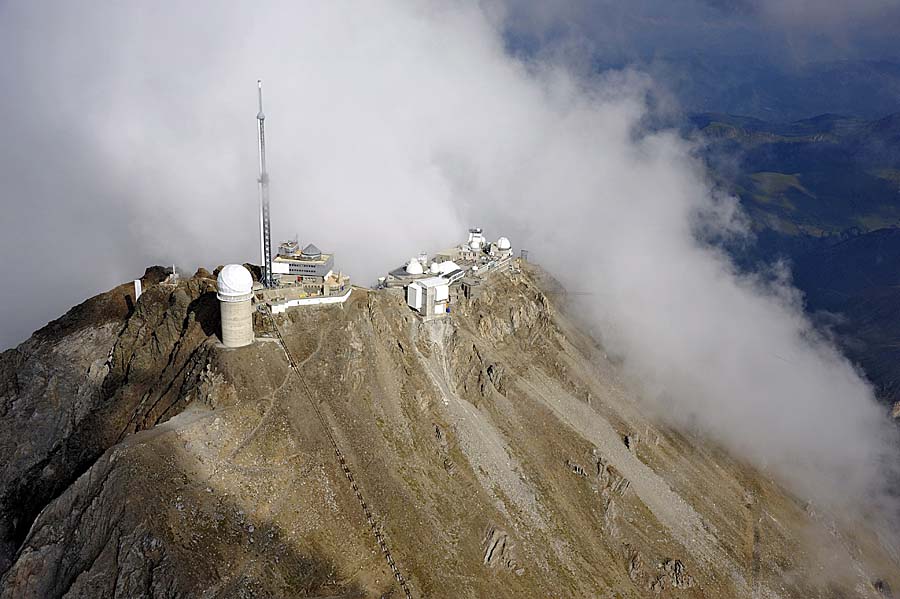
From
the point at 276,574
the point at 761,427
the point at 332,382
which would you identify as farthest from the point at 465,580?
the point at 761,427

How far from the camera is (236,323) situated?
83625 millimetres

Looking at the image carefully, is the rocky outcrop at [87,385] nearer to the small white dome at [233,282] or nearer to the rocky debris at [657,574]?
the small white dome at [233,282]

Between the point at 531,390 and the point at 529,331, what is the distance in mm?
14713

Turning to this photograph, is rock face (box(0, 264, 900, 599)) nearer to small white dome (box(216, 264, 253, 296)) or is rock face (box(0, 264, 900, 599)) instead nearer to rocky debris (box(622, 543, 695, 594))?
rocky debris (box(622, 543, 695, 594))

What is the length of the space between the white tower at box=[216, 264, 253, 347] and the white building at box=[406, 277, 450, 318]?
2892 cm

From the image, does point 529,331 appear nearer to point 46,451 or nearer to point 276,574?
point 276,574

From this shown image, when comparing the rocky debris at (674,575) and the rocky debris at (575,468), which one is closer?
the rocky debris at (674,575)

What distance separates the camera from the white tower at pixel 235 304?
8181cm

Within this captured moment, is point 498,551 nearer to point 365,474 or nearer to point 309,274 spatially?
point 365,474

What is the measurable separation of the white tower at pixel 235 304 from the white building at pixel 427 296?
2892 centimetres

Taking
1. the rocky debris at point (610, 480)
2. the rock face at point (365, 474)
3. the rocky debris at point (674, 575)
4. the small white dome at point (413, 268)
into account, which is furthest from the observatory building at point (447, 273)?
the rocky debris at point (674, 575)

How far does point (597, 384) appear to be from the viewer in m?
122

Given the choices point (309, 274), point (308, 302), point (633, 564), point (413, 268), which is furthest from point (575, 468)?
point (309, 274)

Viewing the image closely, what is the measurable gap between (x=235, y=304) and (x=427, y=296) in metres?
32.5
